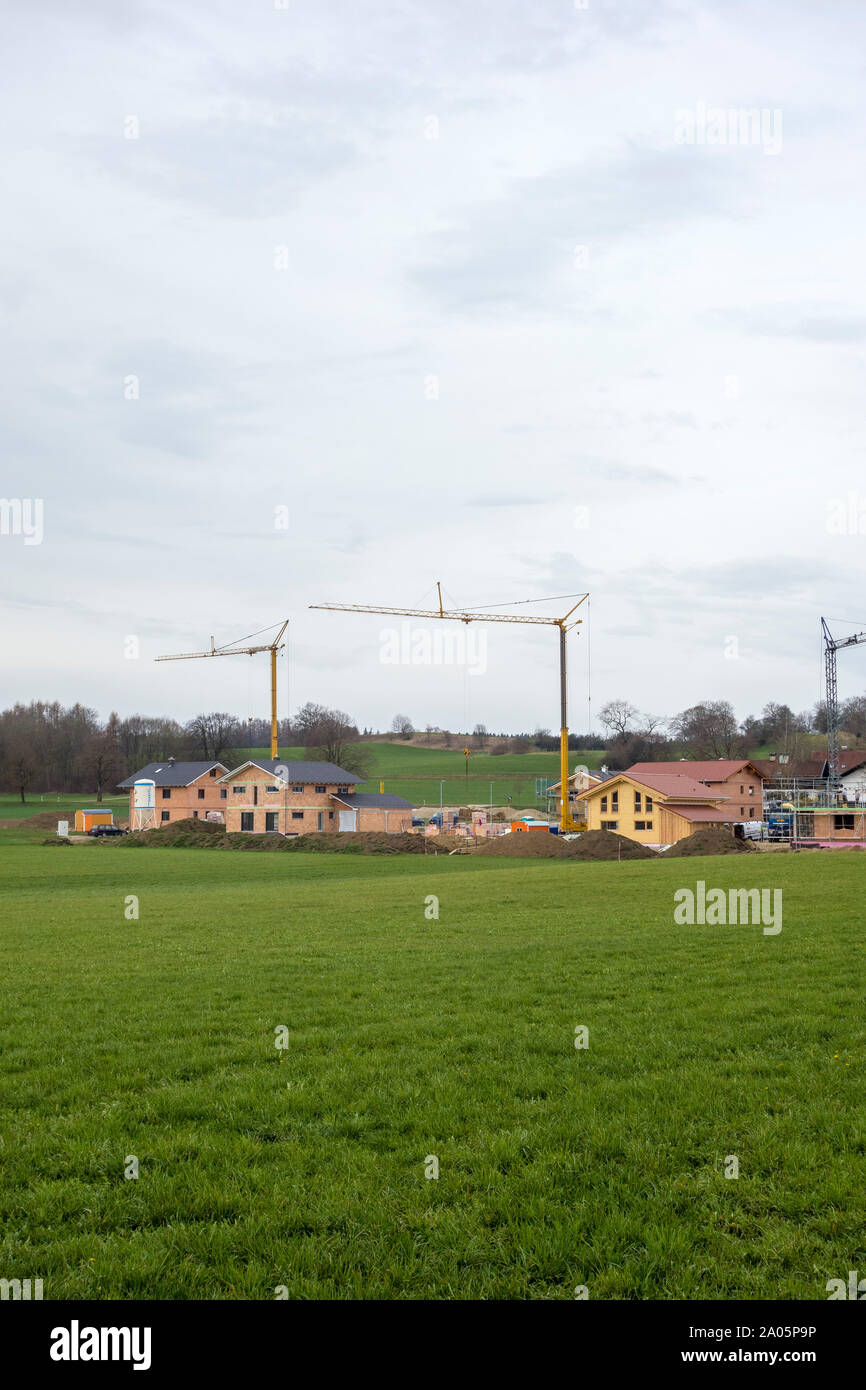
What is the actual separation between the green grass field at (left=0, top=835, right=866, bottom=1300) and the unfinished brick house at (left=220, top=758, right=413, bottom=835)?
2852 inches

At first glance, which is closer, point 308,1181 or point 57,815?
point 308,1181

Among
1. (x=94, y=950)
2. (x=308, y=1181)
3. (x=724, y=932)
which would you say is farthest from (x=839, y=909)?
(x=308, y=1181)

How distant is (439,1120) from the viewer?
804 cm

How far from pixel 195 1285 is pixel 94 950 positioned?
545 inches

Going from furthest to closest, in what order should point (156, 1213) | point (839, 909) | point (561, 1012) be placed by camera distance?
point (839, 909) → point (561, 1012) → point (156, 1213)

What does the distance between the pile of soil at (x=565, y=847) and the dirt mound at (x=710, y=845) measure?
8.38ft

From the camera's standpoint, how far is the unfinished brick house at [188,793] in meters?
103

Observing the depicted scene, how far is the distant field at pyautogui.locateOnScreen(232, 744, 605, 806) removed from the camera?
14138 cm

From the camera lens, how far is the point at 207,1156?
24.1 feet

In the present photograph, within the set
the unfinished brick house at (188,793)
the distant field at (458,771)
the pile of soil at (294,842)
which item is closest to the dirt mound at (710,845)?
the pile of soil at (294,842)

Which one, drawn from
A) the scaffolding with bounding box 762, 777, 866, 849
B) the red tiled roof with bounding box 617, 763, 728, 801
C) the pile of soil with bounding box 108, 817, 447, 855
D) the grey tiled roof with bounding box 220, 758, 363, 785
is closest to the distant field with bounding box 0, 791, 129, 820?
the grey tiled roof with bounding box 220, 758, 363, 785

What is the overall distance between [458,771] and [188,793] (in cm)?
6713

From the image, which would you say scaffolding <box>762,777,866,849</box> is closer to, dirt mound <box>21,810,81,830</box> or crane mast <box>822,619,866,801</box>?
crane mast <box>822,619,866,801</box>
